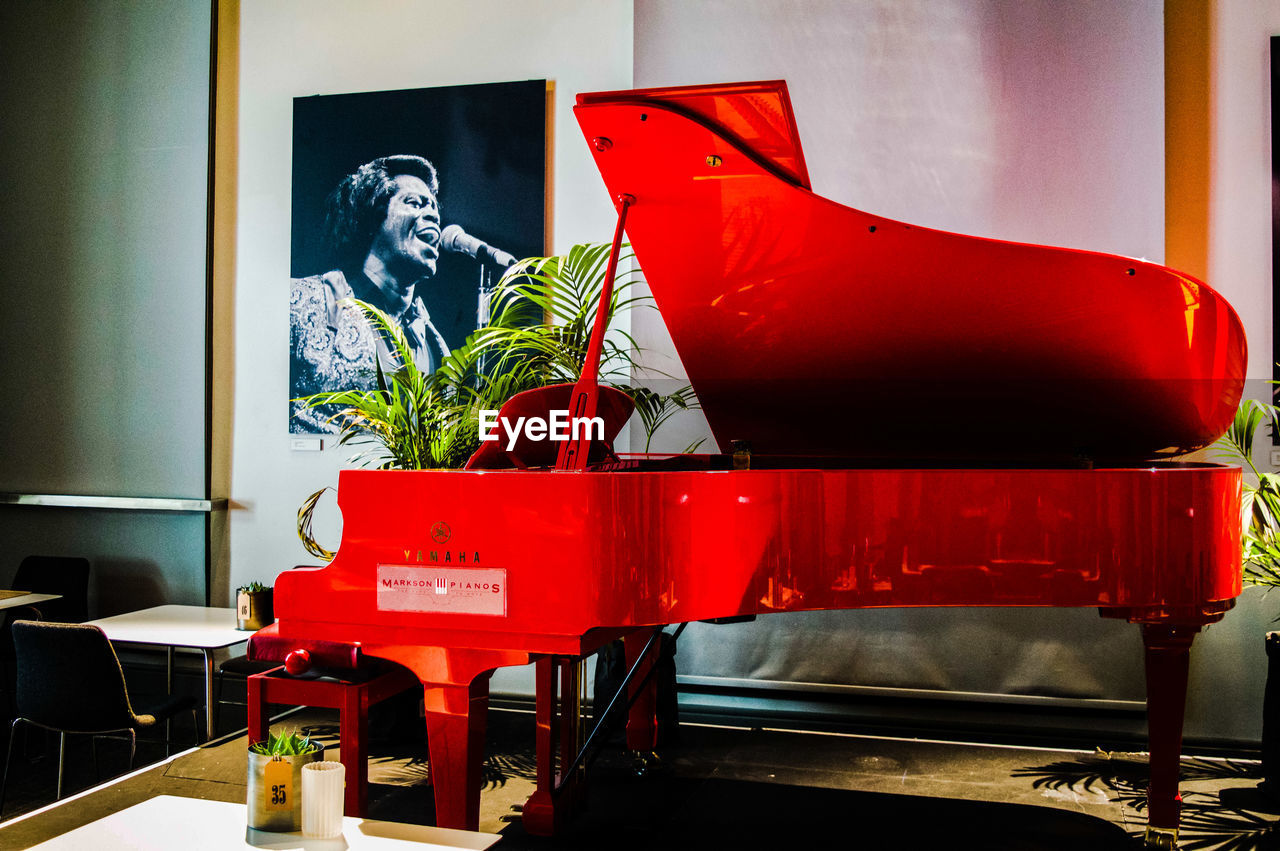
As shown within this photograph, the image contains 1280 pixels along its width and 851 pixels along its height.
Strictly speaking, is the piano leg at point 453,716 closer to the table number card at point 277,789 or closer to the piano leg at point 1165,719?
the table number card at point 277,789

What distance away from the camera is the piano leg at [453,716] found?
1.95m

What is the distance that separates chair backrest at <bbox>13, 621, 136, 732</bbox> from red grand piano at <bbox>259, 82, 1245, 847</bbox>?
0.56 metres

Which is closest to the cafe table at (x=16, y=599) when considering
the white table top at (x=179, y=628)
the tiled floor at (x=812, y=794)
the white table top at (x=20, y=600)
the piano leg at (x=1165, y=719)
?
the white table top at (x=20, y=600)

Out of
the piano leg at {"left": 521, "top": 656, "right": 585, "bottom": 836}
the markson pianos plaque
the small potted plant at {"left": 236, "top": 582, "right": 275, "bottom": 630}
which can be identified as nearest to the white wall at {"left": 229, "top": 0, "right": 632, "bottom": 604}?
the small potted plant at {"left": 236, "top": 582, "right": 275, "bottom": 630}

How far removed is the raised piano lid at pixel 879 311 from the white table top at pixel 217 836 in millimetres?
1300

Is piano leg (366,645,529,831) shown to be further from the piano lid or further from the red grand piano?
the piano lid

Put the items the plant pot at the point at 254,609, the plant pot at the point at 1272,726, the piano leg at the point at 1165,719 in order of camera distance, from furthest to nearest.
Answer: the plant pot at the point at 254,609 → the plant pot at the point at 1272,726 → the piano leg at the point at 1165,719

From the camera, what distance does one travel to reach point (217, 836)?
1382 mm

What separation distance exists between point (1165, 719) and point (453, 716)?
1872 millimetres

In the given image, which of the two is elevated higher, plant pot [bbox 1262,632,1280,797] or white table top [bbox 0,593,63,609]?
white table top [bbox 0,593,63,609]

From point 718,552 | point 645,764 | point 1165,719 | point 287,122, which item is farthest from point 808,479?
point 287,122

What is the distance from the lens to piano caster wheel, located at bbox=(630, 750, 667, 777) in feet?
10.7

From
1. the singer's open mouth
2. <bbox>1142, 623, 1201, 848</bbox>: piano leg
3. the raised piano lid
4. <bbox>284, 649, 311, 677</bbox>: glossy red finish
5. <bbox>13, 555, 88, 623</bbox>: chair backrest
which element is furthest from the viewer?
the singer's open mouth

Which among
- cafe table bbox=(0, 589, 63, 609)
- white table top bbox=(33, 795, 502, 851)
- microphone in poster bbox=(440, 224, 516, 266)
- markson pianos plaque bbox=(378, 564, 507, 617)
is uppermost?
microphone in poster bbox=(440, 224, 516, 266)
